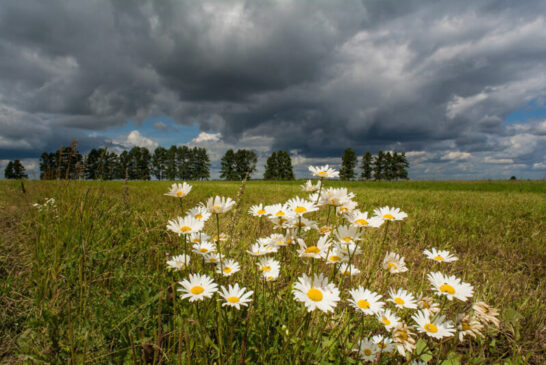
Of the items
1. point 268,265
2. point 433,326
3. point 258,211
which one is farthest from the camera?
point 258,211

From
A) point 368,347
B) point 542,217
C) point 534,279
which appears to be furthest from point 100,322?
point 542,217

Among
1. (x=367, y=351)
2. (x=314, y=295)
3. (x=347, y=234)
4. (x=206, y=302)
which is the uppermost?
(x=347, y=234)

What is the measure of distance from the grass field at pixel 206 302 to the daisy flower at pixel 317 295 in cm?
11

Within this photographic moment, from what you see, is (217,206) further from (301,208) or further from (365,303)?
(365,303)

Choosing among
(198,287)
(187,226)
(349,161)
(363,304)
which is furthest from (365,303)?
(349,161)

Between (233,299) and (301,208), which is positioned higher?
(301,208)

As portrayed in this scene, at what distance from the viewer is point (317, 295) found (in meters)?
1.07

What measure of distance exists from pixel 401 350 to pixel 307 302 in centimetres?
48

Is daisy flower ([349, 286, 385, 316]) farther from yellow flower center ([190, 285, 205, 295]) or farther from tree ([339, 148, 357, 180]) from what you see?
tree ([339, 148, 357, 180])

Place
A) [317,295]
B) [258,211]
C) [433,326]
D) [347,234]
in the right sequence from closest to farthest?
[317,295] → [433,326] → [347,234] → [258,211]

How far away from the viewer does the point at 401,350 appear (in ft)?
3.56

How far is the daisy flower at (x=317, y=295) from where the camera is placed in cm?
99

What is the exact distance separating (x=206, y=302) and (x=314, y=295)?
28.3 inches

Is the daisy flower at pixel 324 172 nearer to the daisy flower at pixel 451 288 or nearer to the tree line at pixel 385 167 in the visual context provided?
the daisy flower at pixel 451 288
